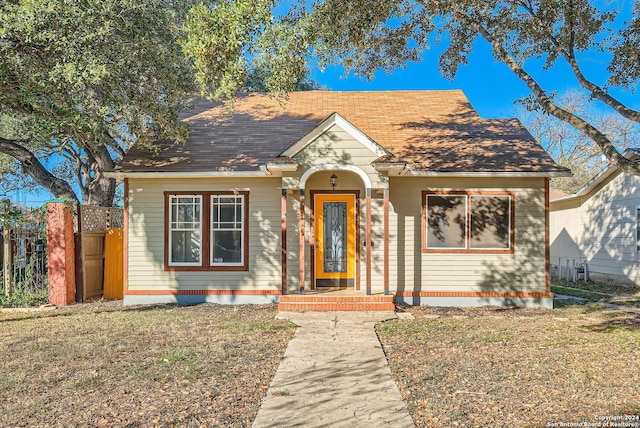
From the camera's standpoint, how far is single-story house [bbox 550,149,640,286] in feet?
46.9

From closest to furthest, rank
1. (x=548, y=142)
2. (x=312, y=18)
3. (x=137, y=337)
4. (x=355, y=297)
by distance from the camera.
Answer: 1. (x=137, y=337)
2. (x=312, y=18)
3. (x=355, y=297)
4. (x=548, y=142)

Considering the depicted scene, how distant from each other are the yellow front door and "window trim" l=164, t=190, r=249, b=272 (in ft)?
5.16

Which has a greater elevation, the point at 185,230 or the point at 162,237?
the point at 185,230

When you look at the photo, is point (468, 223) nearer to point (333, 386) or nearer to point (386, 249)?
point (386, 249)

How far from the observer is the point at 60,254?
35.5 feet

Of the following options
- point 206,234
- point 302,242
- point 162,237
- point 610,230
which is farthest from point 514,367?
point 610,230

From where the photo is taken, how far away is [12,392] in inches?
199

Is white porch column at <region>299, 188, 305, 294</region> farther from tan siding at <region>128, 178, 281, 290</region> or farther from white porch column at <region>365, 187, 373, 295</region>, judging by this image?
white porch column at <region>365, 187, 373, 295</region>

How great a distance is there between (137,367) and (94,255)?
22.2 ft

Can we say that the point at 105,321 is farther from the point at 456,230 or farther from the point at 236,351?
the point at 456,230

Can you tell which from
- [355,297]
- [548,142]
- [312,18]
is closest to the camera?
[312,18]

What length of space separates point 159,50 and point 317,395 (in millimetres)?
7961

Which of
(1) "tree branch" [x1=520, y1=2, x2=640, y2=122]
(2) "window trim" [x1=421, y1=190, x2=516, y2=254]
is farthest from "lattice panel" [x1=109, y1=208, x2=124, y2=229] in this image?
(1) "tree branch" [x1=520, y1=2, x2=640, y2=122]

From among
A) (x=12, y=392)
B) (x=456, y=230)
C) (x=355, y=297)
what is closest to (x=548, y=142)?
(x=456, y=230)
